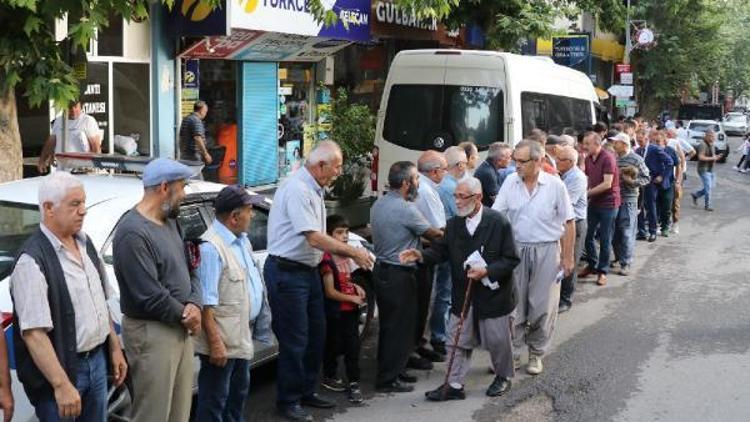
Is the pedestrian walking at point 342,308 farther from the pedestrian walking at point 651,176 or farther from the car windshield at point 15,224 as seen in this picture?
the pedestrian walking at point 651,176

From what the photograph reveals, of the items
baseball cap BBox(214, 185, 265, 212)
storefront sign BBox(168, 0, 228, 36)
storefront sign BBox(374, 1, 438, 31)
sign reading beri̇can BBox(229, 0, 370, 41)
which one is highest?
storefront sign BBox(374, 1, 438, 31)

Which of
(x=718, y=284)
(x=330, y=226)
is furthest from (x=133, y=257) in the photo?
(x=718, y=284)

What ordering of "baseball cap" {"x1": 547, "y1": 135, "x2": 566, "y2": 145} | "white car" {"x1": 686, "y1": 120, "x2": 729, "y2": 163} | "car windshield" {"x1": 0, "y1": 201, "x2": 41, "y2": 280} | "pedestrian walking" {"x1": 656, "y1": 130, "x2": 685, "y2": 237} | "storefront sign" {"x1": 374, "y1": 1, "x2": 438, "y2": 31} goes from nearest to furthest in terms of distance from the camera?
"car windshield" {"x1": 0, "y1": 201, "x2": 41, "y2": 280}, "baseball cap" {"x1": 547, "y1": 135, "x2": 566, "y2": 145}, "pedestrian walking" {"x1": 656, "y1": 130, "x2": 685, "y2": 237}, "storefront sign" {"x1": 374, "y1": 1, "x2": 438, "y2": 31}, "white car" {"x1": 686, "y1": 120, "x2": 729, "y2": 163}

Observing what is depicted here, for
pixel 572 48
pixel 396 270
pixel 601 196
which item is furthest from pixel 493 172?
pixel 572 48

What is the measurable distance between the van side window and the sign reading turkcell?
13638mm

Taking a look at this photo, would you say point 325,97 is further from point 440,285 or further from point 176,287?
point 176,287

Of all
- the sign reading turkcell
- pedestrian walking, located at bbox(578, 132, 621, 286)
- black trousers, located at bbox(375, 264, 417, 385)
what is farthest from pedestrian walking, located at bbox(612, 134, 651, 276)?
the sign reading turkcell

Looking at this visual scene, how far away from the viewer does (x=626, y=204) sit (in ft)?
40.2

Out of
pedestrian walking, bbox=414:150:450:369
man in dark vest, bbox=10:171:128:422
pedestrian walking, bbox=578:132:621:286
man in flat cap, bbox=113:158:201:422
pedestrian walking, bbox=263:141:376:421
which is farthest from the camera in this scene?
pedestrian walking, bbox=578:132:621:286

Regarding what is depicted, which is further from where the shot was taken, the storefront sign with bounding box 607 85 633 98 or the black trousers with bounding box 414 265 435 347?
the storefront sign with bounding box 607 85 633 98

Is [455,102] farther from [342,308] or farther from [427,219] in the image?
[342,308]

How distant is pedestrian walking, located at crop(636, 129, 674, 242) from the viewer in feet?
48.1

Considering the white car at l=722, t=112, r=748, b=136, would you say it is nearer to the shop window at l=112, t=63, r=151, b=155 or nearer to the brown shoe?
the brown shoe

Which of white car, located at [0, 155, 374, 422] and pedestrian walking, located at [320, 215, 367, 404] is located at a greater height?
white car, located at [0, 155, 374, 422]
